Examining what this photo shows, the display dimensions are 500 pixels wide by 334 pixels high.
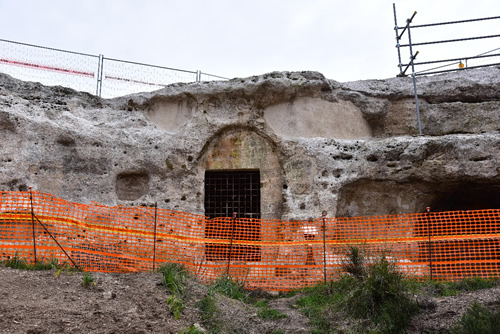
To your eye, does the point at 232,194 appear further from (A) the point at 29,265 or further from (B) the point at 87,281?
(B) the point at 87,281

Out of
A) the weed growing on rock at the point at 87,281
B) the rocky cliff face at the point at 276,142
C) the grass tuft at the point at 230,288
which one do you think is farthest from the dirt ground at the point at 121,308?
the rocky cliff face at the point at 276,142

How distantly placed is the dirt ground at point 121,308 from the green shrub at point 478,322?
0.32 metres

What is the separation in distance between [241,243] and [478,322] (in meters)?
4.14

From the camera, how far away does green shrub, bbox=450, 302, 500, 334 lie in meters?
5.42

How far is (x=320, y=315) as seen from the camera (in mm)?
6988

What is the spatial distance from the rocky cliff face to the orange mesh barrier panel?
0.61 metres

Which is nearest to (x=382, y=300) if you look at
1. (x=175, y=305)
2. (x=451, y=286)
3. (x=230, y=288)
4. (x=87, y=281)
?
(x=451, y=286)

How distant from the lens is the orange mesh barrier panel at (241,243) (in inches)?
327

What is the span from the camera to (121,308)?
6156mm

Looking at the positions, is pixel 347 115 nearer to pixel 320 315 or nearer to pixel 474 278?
pixel 474 278

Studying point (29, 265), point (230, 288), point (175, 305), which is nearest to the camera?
point (175, 305)

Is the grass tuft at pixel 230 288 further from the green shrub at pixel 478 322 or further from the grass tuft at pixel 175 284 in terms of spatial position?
the green shrub at pixel 478 322

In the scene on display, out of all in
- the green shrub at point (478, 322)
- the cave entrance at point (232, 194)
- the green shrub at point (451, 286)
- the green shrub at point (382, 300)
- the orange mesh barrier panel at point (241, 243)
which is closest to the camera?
the green shrub at point (478, 322)

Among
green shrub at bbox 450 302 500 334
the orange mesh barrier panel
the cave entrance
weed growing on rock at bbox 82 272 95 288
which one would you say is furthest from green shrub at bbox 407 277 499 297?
weed growing on rock at bbox 82 272 95 288
